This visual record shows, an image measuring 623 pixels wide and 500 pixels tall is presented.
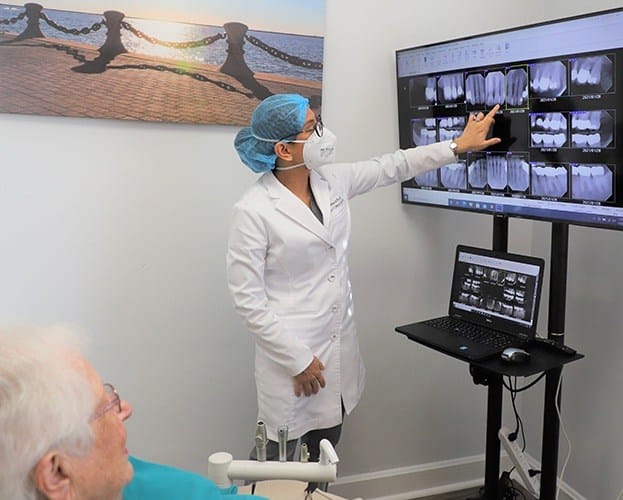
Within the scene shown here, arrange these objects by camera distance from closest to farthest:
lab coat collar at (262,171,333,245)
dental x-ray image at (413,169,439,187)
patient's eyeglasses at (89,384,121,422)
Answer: patient's eyeglasses at (89,384,121,422)
lab coat collar at (262,171,333,245)
dental x-ray image at (413,169,439,187)

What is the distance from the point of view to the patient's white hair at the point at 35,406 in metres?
0.93

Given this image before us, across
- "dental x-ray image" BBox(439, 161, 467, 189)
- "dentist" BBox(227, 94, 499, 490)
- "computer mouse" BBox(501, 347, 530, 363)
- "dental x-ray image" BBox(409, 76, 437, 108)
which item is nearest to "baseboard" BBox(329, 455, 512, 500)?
"dentist" BBox(227, 94, 499, 490)

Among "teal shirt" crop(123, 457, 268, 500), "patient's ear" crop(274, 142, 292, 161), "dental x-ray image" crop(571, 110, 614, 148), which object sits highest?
"dental x-ray image" crop(571, 110, 614, 148)

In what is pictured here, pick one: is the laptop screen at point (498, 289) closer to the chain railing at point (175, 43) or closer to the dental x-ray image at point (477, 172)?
the dental x-ray image at point (477, 172)

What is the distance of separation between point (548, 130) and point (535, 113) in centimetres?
6

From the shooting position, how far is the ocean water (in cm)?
197

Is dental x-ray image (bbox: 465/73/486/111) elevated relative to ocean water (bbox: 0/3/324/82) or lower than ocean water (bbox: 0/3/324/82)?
lower

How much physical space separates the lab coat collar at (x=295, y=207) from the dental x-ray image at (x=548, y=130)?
616 mm

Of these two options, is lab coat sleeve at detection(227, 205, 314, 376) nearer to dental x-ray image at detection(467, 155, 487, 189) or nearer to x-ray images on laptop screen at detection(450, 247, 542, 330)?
x-ray images on laptop screen at detection(450, 247, 542, 330)

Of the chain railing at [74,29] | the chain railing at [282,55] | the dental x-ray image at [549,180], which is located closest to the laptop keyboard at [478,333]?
the dental x-ray image at [549,180]

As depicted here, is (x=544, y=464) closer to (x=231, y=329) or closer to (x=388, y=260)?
(x=388, y=260)

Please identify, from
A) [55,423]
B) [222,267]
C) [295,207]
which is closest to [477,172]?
[295,207]

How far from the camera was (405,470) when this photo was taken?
263 centimetres

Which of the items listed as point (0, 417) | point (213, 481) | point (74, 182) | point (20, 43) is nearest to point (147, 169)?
point (74, 182)
